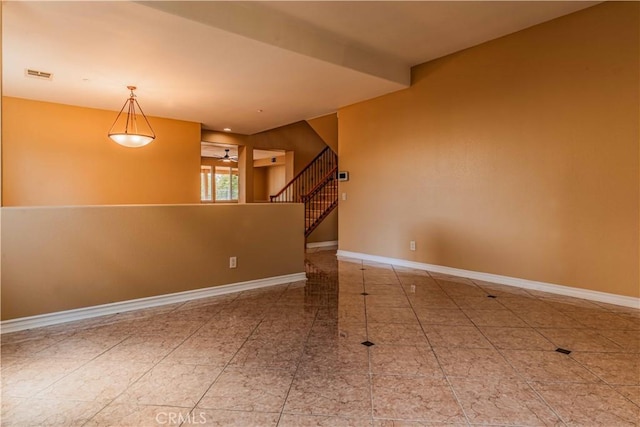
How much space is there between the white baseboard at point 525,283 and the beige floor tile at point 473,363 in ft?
6.63

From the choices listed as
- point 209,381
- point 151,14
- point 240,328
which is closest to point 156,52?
point 151,14

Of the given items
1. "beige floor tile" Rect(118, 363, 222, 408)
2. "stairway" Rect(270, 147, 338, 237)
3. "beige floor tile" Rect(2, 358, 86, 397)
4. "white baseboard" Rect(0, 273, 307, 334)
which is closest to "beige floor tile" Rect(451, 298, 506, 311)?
"white baseboard" Rect(0, 273, 307, 334)

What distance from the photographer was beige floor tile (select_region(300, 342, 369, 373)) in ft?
7.35

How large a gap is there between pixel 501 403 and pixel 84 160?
707 cm

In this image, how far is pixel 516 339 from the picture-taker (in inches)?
106

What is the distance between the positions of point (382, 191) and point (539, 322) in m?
3.23

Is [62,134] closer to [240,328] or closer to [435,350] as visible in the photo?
[240,328]

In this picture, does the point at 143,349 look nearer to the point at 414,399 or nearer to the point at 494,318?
the point at 414,399

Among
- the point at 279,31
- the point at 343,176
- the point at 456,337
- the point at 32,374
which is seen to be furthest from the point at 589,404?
the point at 343,176

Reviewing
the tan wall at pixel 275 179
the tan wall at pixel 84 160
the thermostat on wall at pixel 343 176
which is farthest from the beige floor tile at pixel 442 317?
the tan wall at pixel 275 179

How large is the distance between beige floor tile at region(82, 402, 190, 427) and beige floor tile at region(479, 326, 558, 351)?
2211 millimetres

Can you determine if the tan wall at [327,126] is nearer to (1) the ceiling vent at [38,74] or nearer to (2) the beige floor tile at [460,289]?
(2) the beige floor tile at [460,289]

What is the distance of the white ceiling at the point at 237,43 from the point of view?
3.25 metres

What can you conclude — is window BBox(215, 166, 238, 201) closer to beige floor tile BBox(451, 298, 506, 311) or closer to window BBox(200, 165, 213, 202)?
window BBox(200, 165, 213, 202)
